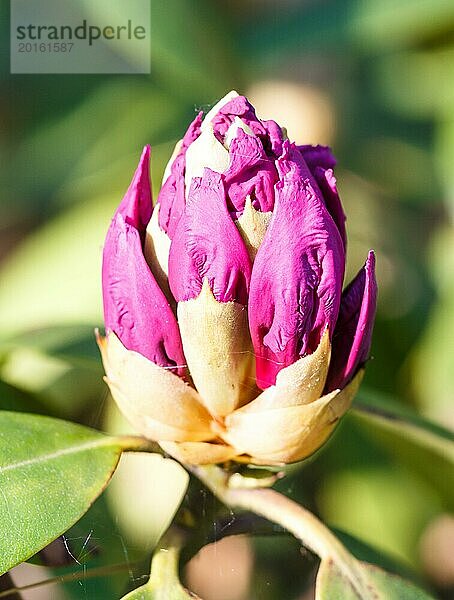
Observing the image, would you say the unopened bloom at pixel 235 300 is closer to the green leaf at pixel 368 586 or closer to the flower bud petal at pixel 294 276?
the flower bud petal at pixel 294 276

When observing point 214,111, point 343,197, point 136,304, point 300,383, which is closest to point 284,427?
point 300,383

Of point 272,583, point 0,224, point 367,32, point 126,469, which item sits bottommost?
point 272,583

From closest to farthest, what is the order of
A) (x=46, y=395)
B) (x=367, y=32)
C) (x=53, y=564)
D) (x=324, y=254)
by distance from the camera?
(x=324, y=254) → (x=53, y=564) → (x=46, y=395) → (x=367, y=32)

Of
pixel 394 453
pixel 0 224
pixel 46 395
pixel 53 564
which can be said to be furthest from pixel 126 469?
pixel 0 224

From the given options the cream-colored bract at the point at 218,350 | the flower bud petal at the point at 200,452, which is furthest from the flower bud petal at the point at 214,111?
the flower bud petal at the point at 200,452

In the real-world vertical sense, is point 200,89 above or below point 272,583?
above

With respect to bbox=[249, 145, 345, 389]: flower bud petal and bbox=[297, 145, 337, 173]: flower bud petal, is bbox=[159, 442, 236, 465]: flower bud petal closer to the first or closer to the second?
bbox=[249, 145, 345, 389]: flower bud petal

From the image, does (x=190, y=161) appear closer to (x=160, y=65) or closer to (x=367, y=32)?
(x=160, y=65)
